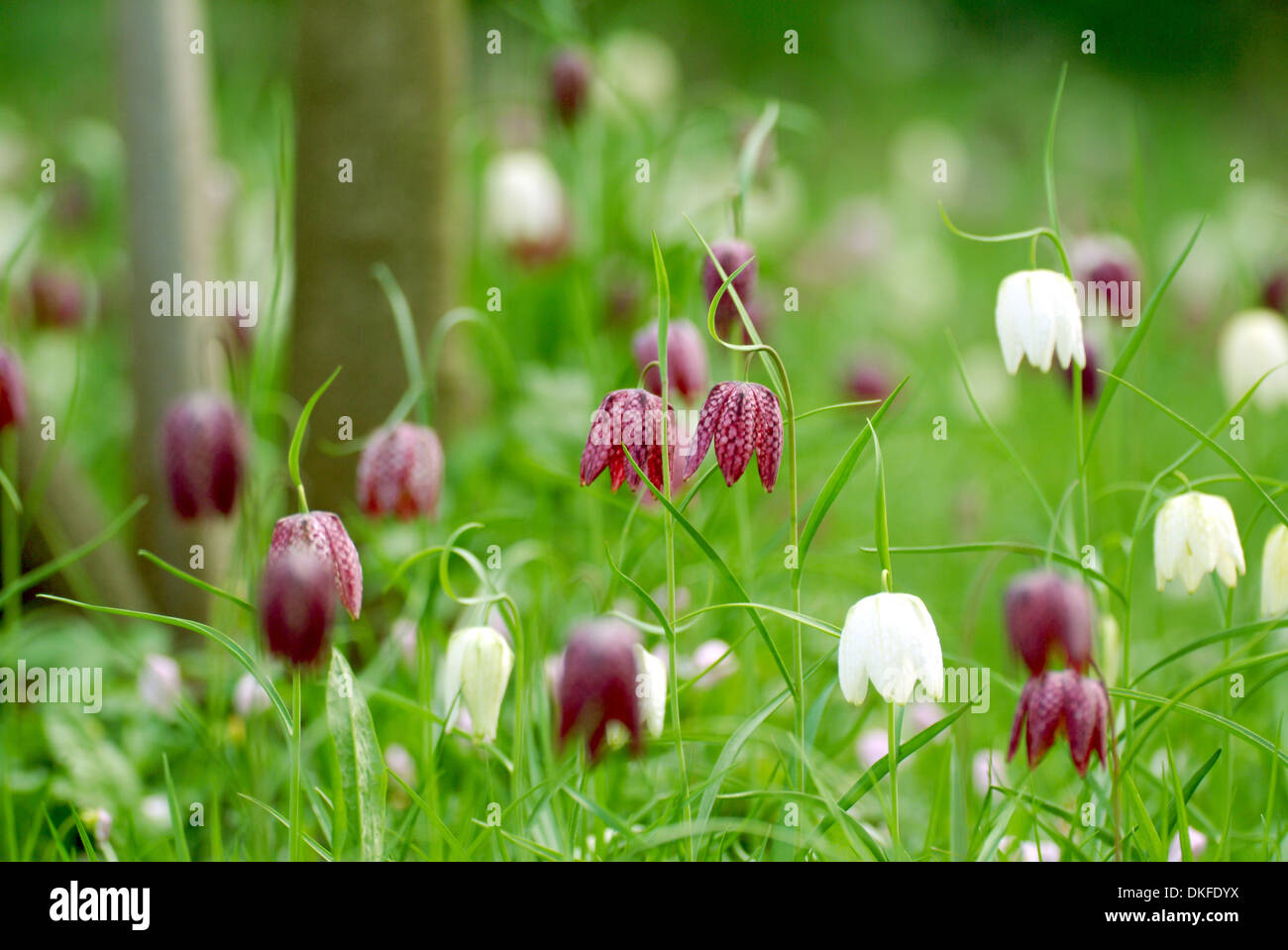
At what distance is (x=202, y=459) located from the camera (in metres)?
1.31

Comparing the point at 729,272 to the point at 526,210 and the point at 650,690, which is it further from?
the point at 526,210

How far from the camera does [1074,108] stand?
4262mm

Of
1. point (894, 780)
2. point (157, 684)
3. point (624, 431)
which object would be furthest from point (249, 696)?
point (894, 780)

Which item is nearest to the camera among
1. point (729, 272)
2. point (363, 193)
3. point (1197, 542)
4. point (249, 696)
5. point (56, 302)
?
point (1197, 542)

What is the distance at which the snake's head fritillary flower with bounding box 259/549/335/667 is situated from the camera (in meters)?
0.91

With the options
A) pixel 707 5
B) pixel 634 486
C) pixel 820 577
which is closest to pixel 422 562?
pixel 634 486

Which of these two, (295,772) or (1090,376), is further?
(1090,376)

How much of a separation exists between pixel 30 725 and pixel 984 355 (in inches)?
91.7

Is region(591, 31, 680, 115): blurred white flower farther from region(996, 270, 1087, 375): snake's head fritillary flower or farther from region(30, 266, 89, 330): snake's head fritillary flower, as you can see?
region(996, 270, 1087, 375): snake's head fritillary flower

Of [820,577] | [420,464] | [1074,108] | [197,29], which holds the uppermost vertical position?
[1074,108]

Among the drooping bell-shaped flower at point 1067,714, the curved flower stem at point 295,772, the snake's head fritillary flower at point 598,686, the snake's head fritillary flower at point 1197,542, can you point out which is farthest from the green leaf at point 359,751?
the snake's head fritillary flower at point 1197,542

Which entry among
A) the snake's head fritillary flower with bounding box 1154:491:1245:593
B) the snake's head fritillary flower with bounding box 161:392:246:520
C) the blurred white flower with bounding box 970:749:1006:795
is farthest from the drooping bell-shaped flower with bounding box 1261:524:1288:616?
the snake's head fritillary flower with bounding box 161:392:246:520

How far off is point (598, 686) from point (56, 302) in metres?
1.84
